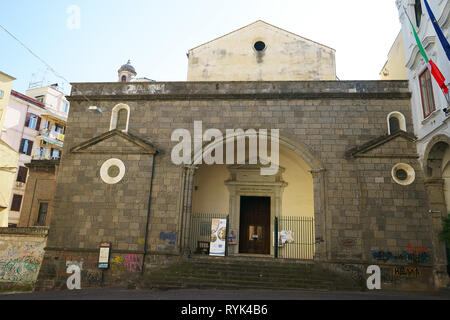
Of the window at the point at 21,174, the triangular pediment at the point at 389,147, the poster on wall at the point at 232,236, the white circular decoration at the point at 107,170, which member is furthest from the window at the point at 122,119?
the window at the point at 21,174

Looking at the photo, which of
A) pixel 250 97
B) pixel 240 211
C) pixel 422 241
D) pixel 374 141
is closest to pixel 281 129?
pixel 250 97

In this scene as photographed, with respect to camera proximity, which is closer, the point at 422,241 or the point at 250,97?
the point at 422,241

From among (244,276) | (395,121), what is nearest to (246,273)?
(244,276)

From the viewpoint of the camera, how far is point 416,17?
36.9 feet

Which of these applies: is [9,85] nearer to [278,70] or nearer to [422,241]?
[278,70]

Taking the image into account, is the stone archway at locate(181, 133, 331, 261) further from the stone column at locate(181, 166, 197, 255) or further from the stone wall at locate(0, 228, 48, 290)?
the stone wall at locate(0, 228, 48, 290)

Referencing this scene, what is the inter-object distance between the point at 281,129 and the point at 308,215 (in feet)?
15.2

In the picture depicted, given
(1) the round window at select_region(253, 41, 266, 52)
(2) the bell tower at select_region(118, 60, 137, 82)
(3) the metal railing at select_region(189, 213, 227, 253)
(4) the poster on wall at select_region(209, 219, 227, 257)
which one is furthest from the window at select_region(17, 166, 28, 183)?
(1) the round window at select_region(253, 41, 266, 52)

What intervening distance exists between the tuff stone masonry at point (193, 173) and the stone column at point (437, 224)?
0.07 metres

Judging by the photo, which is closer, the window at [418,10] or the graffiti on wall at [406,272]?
the graffiti on wall at [406,272]

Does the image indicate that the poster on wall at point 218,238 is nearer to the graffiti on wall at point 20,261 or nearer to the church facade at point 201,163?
the church facade at point 201,163

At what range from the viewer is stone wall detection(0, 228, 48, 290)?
11.5 m

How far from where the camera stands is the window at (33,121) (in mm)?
25956

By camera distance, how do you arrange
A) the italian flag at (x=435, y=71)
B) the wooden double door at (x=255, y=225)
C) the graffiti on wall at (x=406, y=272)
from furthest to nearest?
1. the wooden double door at (x=255, y=225)
2. the graffiti on wall at (x=406, y=272)
3. the italian flag at (x=435, y=71)
